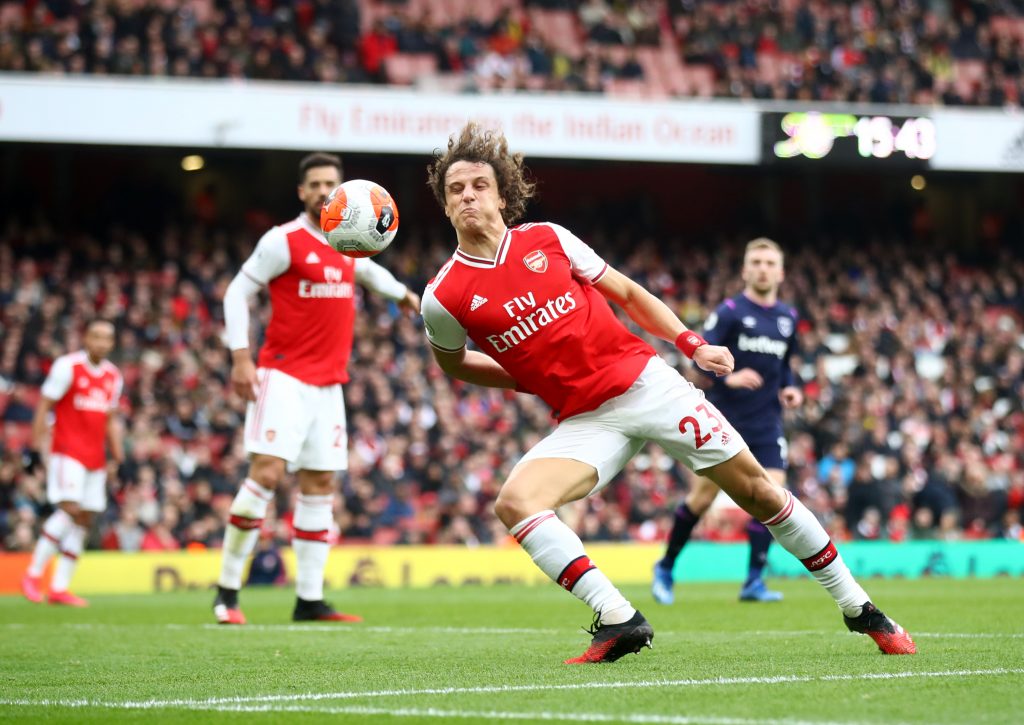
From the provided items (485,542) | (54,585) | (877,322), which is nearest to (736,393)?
(54,585)

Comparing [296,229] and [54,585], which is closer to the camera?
[296,229]

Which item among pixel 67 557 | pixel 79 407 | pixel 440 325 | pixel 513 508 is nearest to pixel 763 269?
pixel 440 325

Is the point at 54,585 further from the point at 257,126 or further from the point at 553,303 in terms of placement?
the point at 257,126

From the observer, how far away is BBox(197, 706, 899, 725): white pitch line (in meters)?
4.52

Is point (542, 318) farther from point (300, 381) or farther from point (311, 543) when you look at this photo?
point (311, 543)

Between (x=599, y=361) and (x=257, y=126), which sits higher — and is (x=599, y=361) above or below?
below

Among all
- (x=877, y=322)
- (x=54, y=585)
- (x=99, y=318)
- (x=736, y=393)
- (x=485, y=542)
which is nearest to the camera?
(x=736, y=393)

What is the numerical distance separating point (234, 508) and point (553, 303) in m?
3.93

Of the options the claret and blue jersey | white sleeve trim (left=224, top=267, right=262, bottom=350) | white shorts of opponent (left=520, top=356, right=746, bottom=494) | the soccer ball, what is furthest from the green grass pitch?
the soccer ball

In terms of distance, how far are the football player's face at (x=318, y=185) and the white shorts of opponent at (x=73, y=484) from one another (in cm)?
504

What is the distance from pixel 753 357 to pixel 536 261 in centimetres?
519

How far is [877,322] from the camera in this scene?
26703 mm

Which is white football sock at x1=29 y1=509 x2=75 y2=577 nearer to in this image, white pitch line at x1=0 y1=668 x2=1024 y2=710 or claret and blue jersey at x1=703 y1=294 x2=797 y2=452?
claret and blue jersey at x1=703 y1=294 x2=797 y2=452

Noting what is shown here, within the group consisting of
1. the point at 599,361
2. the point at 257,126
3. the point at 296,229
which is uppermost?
the point at 257,126
